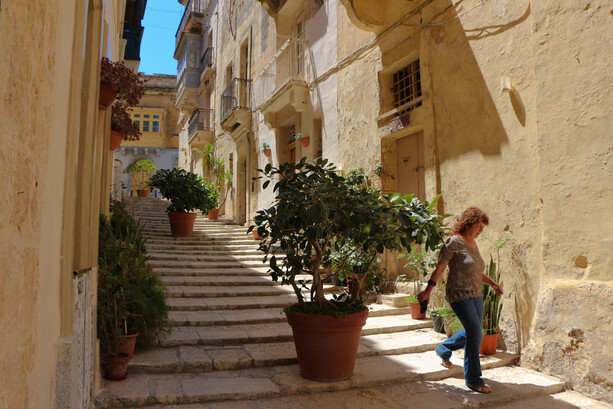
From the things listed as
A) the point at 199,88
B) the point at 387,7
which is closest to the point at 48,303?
the point at 387,7

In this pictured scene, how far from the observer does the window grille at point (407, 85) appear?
777 centimetres

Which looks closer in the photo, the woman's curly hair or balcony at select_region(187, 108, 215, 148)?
the woman's curly hair

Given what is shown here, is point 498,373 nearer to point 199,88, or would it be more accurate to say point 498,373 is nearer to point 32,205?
point 32,205

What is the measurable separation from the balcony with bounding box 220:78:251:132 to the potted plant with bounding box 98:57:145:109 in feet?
32.4

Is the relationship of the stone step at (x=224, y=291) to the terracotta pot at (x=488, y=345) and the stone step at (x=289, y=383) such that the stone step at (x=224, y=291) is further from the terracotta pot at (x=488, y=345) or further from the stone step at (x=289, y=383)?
the terracotta pot at (x=488, y=345)

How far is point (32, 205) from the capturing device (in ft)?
5.80

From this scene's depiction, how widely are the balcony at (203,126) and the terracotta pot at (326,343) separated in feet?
54.5

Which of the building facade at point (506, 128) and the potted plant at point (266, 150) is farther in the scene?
the potted plant at point (266, 150)

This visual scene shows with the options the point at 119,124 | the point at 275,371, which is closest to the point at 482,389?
the point at 275,371

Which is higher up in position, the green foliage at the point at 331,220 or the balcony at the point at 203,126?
the balcony at the point at 203,126

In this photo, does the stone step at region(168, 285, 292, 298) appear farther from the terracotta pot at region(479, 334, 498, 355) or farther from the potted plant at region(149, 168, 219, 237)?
the potted plant at region(149, 168, 219, 237)

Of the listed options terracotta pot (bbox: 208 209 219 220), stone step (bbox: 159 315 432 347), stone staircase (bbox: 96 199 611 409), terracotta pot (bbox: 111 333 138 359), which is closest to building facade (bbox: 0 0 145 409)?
terracotta pot (bbox: 111 333 138 359)

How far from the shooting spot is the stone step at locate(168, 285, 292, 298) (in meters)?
7.16

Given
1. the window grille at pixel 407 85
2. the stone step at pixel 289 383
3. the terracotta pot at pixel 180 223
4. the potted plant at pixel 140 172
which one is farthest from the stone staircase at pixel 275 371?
the potted plant at pixel 140 172
